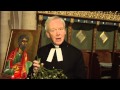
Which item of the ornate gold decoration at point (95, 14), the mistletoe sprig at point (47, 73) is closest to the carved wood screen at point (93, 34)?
the ornate gold decoration at point (95, 14)

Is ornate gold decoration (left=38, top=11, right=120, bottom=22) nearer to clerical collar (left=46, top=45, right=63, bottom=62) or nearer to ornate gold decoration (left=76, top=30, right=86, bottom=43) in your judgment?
ornate gold decoration (left=76, top=30, right=86, bottom=43)

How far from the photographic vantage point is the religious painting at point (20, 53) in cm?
335

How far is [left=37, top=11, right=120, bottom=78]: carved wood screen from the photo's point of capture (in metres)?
5.05

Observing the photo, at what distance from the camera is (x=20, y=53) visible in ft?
11.4

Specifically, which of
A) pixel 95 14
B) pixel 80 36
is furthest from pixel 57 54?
pixel 95 14

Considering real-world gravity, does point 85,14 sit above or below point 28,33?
above

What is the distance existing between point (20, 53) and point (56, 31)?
691mm

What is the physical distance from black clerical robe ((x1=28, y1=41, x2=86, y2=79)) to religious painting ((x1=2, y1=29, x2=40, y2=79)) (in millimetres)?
313

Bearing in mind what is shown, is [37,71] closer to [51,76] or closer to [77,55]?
[51,76]

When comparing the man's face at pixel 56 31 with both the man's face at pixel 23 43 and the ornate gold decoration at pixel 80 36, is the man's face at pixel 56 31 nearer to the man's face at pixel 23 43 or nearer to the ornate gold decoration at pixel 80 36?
the man's face at pixel 23 43

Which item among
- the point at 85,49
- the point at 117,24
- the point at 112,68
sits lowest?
the point at 112,68

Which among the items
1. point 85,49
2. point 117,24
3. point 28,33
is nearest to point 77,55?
point 28,33
